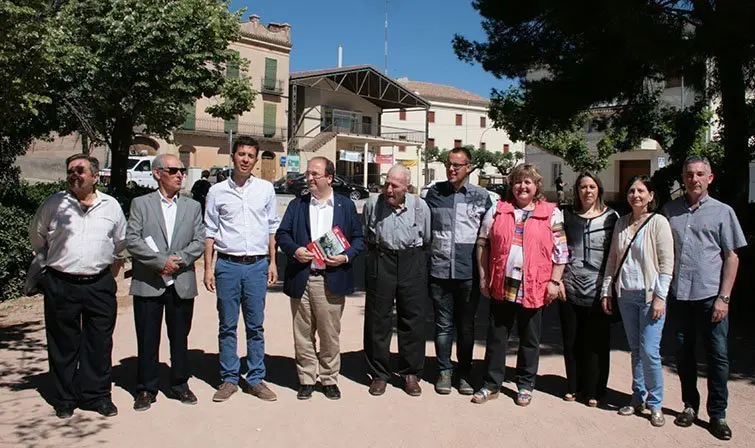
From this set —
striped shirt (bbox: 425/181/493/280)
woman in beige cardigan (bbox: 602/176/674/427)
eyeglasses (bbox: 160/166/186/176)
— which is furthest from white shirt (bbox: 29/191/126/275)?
woman in beige cardigan (bbox: 602/176/674/427)

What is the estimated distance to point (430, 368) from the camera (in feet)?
18.3

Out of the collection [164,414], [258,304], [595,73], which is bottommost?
[164,414]

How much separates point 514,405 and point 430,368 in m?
1.05

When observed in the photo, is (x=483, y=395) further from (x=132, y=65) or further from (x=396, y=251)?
(x=132, y=65)

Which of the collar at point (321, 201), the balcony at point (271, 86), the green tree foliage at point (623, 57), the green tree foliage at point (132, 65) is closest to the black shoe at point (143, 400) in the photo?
the collar at point (321, 201)

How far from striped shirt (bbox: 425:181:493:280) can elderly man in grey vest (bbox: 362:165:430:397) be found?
10cm

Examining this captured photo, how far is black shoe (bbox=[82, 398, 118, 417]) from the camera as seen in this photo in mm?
4359

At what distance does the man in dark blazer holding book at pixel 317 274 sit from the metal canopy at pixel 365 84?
39005 millimetres

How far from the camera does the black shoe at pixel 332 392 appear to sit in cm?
477

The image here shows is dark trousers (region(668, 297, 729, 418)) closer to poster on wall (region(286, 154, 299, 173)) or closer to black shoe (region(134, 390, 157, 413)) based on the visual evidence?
black shoe (region(134, 390, 157, 413))

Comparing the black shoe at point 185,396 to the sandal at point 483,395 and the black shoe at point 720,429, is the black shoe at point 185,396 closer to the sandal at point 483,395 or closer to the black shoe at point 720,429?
the sandal at point 483,395

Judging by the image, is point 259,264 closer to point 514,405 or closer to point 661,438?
point 514,405

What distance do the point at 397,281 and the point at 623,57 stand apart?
624 cm

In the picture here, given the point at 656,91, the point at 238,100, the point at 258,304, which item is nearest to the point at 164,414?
the point at 258,304
